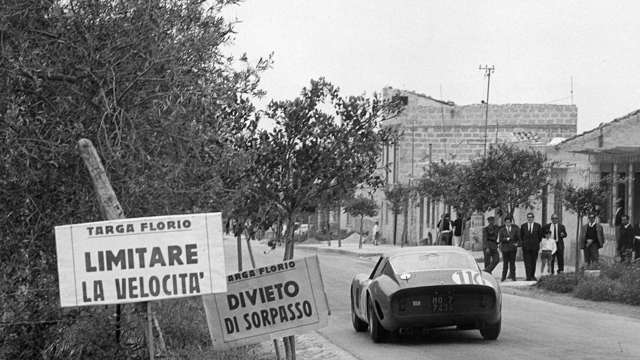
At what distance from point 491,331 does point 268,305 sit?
6.93 metres

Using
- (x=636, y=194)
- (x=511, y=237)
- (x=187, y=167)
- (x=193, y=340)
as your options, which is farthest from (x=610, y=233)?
(x=187, y=167)

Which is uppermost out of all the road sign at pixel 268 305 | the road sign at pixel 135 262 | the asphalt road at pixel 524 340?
the road sign at pixel 135 262

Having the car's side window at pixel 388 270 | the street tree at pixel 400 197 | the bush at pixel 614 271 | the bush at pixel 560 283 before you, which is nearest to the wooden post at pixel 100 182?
the car's side window at pixel 388 270

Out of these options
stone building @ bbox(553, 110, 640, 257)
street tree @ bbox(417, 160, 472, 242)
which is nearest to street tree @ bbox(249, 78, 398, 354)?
stone building @ bbox(553, 110, 640, 257)

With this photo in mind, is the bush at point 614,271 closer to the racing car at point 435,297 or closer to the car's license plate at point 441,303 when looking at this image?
the racing car at point 435,297

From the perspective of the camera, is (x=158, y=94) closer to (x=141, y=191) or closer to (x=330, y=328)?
(x=141, y=191)

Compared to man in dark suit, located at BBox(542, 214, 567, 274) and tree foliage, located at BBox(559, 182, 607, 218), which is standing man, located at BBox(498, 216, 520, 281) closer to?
man in dark suit, located at BBox(542, 214, 567, 274)

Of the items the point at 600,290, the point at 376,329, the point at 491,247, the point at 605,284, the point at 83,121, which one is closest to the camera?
the point at 83,121

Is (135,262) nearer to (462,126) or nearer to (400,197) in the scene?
(400,197)

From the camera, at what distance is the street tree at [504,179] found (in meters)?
37.2

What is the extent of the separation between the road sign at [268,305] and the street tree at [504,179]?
28.1 metres

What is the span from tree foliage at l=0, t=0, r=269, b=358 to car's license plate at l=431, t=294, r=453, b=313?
18.4 feet

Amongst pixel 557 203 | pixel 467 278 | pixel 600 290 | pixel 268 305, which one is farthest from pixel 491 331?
pixel 557 203

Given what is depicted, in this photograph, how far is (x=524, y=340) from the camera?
15.7 meters
